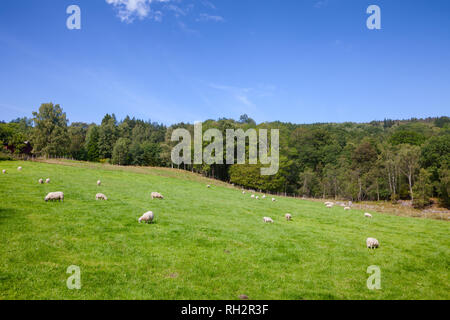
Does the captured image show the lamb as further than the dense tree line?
No

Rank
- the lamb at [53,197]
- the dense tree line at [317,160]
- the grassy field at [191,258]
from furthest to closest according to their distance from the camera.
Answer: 1. the dense tree line at [317,160]
2. the lamb at [53,197]
3. the grassy field at [191,258]

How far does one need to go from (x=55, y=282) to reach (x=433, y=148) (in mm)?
91823

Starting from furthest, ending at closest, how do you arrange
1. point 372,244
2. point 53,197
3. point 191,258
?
point 53,197 → point 372,244 → point 191,258

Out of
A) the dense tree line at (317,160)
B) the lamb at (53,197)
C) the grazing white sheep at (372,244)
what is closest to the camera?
the grazing white sheep at (372,244)

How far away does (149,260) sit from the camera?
9.85 metres

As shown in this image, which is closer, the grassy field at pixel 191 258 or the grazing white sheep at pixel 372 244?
the grassy field at pixel 191 258

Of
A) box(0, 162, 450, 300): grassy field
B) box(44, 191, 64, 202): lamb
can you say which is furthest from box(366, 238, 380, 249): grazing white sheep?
box(44, 191, 64, 202): lamb

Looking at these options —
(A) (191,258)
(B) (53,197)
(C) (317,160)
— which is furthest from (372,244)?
(C) (317,160)

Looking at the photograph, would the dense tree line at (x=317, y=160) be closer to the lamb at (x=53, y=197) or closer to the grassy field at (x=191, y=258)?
the grassy field at (x=191, y=258)

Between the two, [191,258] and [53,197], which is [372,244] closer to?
[191,258]

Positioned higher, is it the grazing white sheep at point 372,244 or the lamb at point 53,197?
the lamb at point 53,197

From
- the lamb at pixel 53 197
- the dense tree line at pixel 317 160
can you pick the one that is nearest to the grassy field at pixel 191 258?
the lamb at pixel 53 197

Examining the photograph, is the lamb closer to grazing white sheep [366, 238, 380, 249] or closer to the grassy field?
the grassy field
